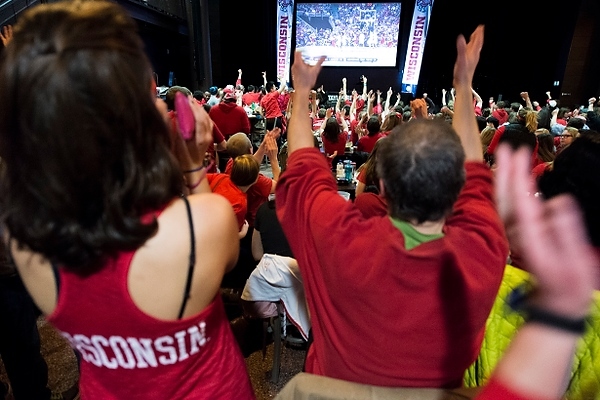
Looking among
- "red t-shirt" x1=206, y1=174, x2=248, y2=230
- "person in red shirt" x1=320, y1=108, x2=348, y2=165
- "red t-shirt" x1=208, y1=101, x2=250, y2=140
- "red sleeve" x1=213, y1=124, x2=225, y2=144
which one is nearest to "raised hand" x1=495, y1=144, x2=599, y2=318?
"red t-shirt" x1=206, y1=174, x2=248, y2=230

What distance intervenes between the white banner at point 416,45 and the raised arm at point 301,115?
44.6ft

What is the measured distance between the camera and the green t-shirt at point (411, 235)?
813mm

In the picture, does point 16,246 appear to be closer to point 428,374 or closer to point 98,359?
point 98,359

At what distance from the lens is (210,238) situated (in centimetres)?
71

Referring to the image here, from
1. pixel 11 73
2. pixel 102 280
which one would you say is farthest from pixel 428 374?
pixel 11 73

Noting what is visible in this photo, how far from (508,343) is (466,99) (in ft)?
2.25

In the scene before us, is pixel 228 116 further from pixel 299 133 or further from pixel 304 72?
pixel 299 133

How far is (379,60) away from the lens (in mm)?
14602

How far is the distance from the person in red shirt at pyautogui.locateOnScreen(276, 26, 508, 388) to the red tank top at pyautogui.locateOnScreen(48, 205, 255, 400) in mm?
253

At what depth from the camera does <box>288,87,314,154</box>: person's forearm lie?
3.34 ft

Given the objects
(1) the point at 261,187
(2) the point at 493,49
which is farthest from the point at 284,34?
(1) the point at 261,187

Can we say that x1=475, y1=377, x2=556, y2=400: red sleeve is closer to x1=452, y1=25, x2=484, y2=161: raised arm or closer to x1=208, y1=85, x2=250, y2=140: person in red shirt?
x1=452, y1=25, x2=484, y2=161: raised arm

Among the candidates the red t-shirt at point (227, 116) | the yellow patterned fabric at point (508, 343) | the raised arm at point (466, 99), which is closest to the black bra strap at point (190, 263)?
the yellow patterned fabric at point (508, 343)

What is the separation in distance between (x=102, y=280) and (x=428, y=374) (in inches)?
27.5
